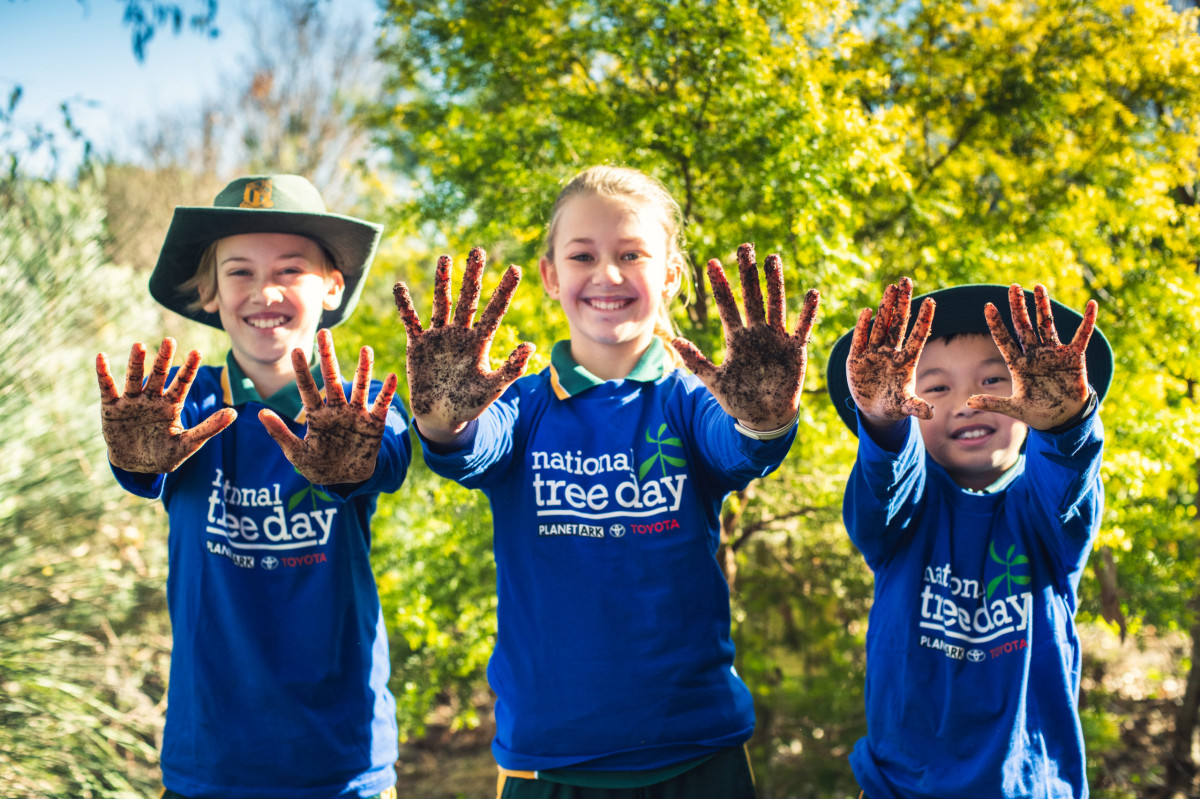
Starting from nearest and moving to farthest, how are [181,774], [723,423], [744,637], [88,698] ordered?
[723,423] → [181,774] → [88,698] → [744,637]

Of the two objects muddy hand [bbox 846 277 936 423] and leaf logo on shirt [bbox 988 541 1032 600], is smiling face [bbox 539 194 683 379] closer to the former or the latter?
muddy hand [bbox 846 277 936 423]

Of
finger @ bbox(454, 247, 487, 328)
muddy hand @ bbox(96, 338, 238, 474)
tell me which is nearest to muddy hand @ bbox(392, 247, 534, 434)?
finger @ bbox(454, 247, 487, 328)

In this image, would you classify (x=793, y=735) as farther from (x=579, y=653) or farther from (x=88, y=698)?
(x=88, y=698)

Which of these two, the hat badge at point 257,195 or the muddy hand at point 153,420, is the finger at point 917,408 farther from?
the hat badge at point 257,195

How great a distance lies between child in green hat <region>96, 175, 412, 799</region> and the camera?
1.84 meters

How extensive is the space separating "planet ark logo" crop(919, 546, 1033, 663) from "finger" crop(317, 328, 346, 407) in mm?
1328

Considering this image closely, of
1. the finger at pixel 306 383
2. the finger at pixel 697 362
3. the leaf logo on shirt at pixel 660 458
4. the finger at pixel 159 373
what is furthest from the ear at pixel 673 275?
the finger at pixel 159 373

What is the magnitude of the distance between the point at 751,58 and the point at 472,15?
1247 millimetres

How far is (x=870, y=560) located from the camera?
1.96 metres

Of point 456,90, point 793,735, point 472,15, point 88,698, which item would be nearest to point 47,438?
point 88,698

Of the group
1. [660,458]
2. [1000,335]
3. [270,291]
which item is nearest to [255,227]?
[270,291]

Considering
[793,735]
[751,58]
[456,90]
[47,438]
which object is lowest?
[793,735]

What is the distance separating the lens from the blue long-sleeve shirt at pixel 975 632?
1754mm

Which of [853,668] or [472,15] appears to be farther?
[853,668]
